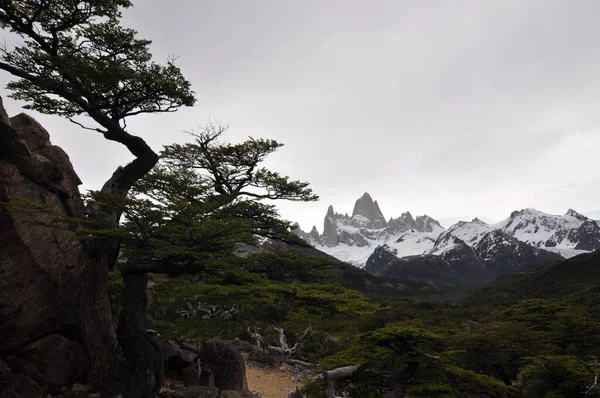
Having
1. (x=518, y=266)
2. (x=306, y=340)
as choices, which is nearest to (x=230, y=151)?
(x=306, y=340)

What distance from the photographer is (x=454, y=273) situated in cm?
13725

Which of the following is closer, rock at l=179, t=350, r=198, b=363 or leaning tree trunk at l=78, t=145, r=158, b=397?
leaning tree trunk at l=78, t=145, r=158, b=397

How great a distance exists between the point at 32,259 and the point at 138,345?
2.92 m

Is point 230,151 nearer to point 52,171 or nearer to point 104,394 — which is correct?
point 52,171

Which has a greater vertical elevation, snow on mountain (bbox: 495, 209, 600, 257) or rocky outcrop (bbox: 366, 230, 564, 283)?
snow on mountain (bbox: 495, 209, 600, 257)

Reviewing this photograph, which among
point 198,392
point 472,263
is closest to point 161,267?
point 198,392

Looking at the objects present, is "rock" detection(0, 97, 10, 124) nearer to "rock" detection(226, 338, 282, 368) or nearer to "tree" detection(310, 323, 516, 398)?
"tree" detection(310, 323, 516, 398)

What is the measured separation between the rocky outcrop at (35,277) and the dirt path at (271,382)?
6.72 metres

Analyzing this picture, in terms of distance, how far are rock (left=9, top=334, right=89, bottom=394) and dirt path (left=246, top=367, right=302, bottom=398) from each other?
6274mm

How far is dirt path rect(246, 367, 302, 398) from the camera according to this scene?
1135cm

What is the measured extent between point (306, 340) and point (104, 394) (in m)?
12.9

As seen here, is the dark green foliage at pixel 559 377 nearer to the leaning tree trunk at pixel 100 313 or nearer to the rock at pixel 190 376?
the rock at pixel 190 376

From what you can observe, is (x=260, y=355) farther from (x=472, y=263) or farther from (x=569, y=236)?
(x=569, y=236)

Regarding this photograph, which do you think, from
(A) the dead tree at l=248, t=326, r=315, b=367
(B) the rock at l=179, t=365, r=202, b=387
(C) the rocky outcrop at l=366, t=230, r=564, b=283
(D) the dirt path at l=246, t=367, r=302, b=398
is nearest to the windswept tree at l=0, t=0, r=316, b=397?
(B) the rock at l=179, t=365, r=202, b=387
